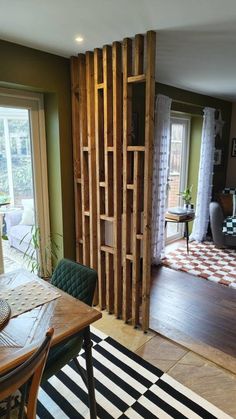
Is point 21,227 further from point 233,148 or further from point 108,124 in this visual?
point 233,148

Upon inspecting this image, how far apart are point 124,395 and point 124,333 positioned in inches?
24.7

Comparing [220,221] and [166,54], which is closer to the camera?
[166,54]

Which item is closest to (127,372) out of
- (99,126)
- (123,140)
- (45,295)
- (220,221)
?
(45,295)

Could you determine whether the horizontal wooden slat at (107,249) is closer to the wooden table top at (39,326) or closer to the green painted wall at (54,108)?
the green painted wall at (54,108)

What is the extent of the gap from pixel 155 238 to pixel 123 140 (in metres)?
1.88

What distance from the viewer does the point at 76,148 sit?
2.70 meters

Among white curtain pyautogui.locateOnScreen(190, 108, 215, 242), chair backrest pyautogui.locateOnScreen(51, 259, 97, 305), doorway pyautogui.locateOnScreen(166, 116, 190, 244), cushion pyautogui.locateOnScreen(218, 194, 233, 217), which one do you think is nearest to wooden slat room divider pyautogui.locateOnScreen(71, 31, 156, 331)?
chair backrest pyautogui.locateOnScreen(51, 259, 97, 305)

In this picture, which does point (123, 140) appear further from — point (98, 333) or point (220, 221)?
point (220, 221)

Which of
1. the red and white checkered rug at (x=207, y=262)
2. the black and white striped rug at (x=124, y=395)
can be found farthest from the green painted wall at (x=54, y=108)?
the red and white checkered rug at (x=207, y=262)

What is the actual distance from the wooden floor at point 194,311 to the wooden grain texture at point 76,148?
996mm

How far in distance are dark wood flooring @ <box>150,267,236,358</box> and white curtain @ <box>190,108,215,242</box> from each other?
4.86 feet

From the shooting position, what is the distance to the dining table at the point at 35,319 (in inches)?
47.2

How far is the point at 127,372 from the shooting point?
1.99 metres

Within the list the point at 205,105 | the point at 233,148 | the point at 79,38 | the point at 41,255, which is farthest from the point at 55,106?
the point at 233,148
